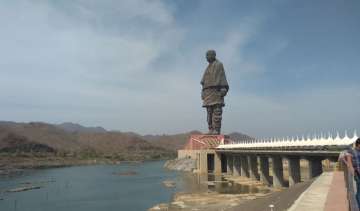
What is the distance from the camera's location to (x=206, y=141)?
306ft

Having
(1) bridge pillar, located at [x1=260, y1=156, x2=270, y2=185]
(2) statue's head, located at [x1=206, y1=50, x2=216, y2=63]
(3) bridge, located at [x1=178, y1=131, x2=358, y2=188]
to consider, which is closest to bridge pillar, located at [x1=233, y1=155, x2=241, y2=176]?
(3) bridge, located at [x1=178, y1=131, x2=358, y2=188]

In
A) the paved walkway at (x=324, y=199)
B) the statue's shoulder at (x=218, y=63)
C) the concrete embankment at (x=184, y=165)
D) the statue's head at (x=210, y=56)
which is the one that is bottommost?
the concrete embankment at (x=184, y=165)

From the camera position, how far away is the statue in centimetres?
9569

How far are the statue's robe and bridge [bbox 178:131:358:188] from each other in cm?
919

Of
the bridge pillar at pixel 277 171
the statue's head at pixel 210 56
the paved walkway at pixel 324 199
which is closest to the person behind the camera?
the paved walkway at pixel 324 199

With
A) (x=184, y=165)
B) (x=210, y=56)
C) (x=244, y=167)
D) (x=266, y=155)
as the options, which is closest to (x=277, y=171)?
(x=266, y=155)

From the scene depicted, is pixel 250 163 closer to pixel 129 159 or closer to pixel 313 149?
pixel 313 149

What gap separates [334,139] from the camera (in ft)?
115

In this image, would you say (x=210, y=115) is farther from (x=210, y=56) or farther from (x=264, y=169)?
(x=264, y=169)

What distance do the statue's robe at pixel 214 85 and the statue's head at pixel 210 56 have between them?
4.02ft

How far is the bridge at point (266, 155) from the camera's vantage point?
35969 millimetres

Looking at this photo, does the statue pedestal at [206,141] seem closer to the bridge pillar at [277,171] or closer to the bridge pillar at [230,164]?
the bridge pillar at [230,164]

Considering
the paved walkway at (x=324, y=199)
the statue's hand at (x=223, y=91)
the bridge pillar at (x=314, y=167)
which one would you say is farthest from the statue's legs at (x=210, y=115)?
the paved walkway at (x=324, y=199)

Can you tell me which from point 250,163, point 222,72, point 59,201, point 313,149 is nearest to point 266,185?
point 250,163
